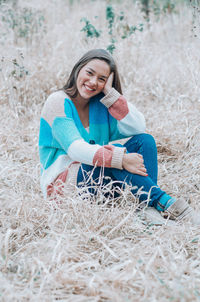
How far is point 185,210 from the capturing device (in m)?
2.12

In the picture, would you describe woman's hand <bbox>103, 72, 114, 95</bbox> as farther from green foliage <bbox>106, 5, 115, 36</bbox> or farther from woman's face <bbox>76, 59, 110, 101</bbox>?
green foliage <bbox>106, 5, 115, 36</bbox>

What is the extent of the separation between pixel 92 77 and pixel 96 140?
395mm

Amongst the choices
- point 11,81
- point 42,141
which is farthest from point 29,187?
point 11,81

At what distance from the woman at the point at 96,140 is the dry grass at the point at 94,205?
0.44ft

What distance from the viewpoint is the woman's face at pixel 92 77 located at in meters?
2.25

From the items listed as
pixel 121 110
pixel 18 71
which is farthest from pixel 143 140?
pixel 18 71

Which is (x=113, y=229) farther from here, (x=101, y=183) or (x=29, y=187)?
(x=29, y=187)

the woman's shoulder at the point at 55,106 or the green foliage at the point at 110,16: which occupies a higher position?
the green foliage at the point at 110,16

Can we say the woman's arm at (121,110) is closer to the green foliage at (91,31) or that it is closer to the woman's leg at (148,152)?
the woman's leg at (148,152)

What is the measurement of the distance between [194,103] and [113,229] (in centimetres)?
185

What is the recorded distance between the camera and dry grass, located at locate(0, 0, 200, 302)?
1.51 m

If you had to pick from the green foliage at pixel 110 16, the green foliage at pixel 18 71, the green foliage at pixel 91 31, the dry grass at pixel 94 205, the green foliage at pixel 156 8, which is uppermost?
the green foliage at pixel 156 8

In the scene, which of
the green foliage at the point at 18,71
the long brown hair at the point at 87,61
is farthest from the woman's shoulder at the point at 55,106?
the green foliage at the point at 18,71

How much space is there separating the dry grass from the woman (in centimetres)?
13
